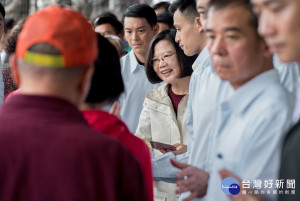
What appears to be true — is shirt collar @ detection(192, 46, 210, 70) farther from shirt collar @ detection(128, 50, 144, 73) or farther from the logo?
shirt collar @ detection(128, 50, 144, 73)

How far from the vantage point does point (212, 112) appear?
93.7 inches

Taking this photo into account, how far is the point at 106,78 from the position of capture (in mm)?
1884

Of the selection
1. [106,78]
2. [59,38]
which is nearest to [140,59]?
[106,78]

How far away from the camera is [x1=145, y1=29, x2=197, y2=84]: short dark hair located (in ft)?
11.6

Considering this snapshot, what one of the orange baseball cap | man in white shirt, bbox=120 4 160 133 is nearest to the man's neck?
man in white shirt, bbox=120 4 160 133

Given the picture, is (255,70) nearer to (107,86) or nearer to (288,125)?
(288,125)

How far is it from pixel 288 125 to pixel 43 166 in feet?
2.77

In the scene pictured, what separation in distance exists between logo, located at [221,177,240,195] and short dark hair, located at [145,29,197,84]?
154cm

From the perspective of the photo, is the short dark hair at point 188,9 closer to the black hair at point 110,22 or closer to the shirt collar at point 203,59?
the shirt collar at point 203,59

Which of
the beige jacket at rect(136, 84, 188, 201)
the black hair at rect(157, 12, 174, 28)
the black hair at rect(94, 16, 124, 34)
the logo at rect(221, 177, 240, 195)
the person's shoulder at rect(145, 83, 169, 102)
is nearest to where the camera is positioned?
the logo at rect(221, 177, 240, 195)

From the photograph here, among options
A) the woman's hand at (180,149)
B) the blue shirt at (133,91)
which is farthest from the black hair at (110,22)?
the woman's hand at (180,149)

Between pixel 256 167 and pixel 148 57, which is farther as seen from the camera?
pixel 148 57

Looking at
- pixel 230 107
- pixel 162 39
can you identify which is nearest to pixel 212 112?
pixel 230 107

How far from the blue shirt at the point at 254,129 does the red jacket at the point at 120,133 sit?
290 millimetres
